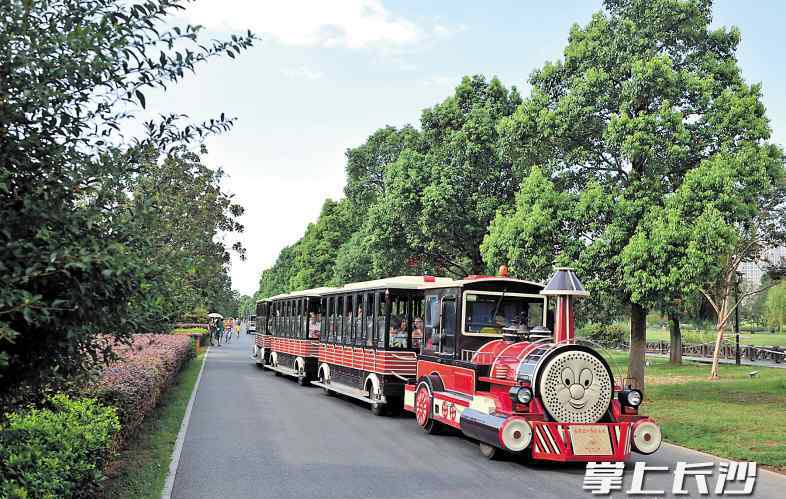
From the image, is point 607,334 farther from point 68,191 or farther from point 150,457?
point 68,191

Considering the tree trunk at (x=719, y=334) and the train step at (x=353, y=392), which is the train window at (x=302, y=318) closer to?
the train step at (x=353, y=392)

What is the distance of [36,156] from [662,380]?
25.1 m

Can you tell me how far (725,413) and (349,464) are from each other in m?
10.1

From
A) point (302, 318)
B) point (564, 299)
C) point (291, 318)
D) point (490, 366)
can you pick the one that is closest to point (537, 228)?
point (564, 299)

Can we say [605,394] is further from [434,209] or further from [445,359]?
[434,209]

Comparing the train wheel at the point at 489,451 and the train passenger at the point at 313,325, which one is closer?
the train wheel at the point at 489,451

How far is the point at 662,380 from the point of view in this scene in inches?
1027

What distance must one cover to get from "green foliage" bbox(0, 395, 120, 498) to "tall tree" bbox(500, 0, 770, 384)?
12.4 m

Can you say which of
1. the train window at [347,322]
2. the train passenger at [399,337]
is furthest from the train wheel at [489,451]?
the train window at [347,322]

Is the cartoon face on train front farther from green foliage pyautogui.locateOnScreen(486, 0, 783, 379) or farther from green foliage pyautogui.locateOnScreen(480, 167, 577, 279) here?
green foliage pyautogui.locateOnScreen(480, 167, 577, 279)

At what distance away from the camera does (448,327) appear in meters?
13.5

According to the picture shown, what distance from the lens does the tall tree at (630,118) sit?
17.6 meters

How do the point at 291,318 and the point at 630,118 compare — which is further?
the point at 291,318

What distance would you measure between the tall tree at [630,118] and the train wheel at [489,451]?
7.16 metres
